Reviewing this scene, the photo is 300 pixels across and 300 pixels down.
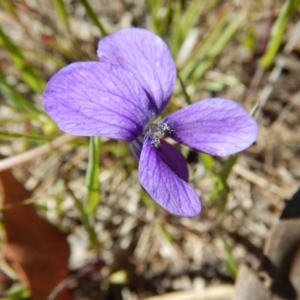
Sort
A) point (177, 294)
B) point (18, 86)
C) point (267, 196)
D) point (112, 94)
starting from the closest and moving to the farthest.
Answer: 1. point (112, 94)
2. point (177, 294)
3. point (267, 196)
4. point (18, 86)

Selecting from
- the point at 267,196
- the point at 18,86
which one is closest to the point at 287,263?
the point at 267,196

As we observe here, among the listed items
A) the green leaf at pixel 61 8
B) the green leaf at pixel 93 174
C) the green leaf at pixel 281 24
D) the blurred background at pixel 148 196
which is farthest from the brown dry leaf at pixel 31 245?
the green leaf at pixel 281 24

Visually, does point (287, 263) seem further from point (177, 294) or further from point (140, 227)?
point (140, 227)

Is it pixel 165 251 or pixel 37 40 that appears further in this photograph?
pixel 37 40

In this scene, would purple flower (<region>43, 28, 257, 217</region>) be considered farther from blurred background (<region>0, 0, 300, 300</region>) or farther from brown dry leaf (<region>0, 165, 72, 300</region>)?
brown dry leaf (<region>0, 165, 72, 300</region>)

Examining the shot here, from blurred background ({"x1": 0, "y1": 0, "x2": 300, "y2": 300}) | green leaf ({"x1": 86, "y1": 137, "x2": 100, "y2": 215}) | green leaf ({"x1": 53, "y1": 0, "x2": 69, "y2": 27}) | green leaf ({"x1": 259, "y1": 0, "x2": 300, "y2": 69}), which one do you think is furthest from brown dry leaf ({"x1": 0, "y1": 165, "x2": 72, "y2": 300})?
green leaf ({"x1": 259, "y1": 0, "x2": 300, "y2": 69})

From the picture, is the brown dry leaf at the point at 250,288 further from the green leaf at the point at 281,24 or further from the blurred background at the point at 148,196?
the green leaf at the point at 281,24

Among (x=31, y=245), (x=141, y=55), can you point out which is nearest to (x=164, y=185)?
(x=141, y=55)

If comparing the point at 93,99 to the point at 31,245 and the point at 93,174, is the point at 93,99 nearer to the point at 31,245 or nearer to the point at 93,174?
the point at 93,174
